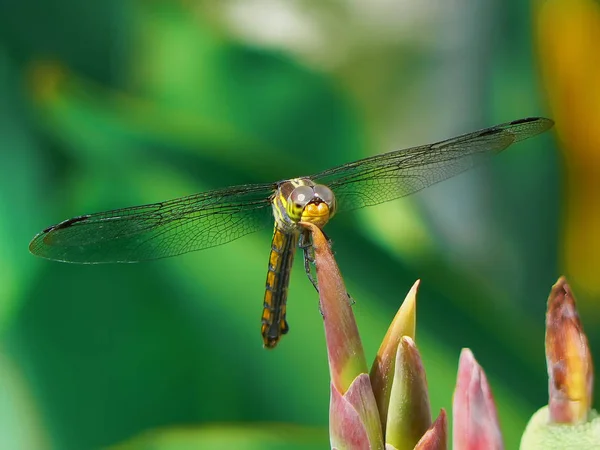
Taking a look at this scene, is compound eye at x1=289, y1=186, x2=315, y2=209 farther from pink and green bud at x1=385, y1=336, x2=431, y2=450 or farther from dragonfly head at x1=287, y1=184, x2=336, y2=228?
pink and green bud at x1=385, y1=336, x2=431, y2=450

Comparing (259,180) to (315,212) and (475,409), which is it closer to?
(315,212)

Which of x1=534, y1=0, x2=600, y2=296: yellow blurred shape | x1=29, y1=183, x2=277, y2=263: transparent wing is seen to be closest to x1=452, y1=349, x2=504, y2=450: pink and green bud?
x1=29, y1=183, x2=277, y2=263: transparent wing

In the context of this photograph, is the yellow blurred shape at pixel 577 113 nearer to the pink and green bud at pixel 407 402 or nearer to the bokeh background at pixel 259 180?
the bokeh background at pixel 259 180

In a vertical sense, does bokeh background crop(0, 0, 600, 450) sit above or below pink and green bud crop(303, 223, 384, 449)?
above

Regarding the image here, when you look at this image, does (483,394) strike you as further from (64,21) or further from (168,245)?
(64,21)

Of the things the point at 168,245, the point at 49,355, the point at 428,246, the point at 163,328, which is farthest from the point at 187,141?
the point at 428,246

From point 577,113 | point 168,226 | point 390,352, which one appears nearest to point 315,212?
point 168,226

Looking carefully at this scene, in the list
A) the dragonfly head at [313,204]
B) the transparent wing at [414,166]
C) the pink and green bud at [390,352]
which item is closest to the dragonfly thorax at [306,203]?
the dragonfly head at [313,204]
